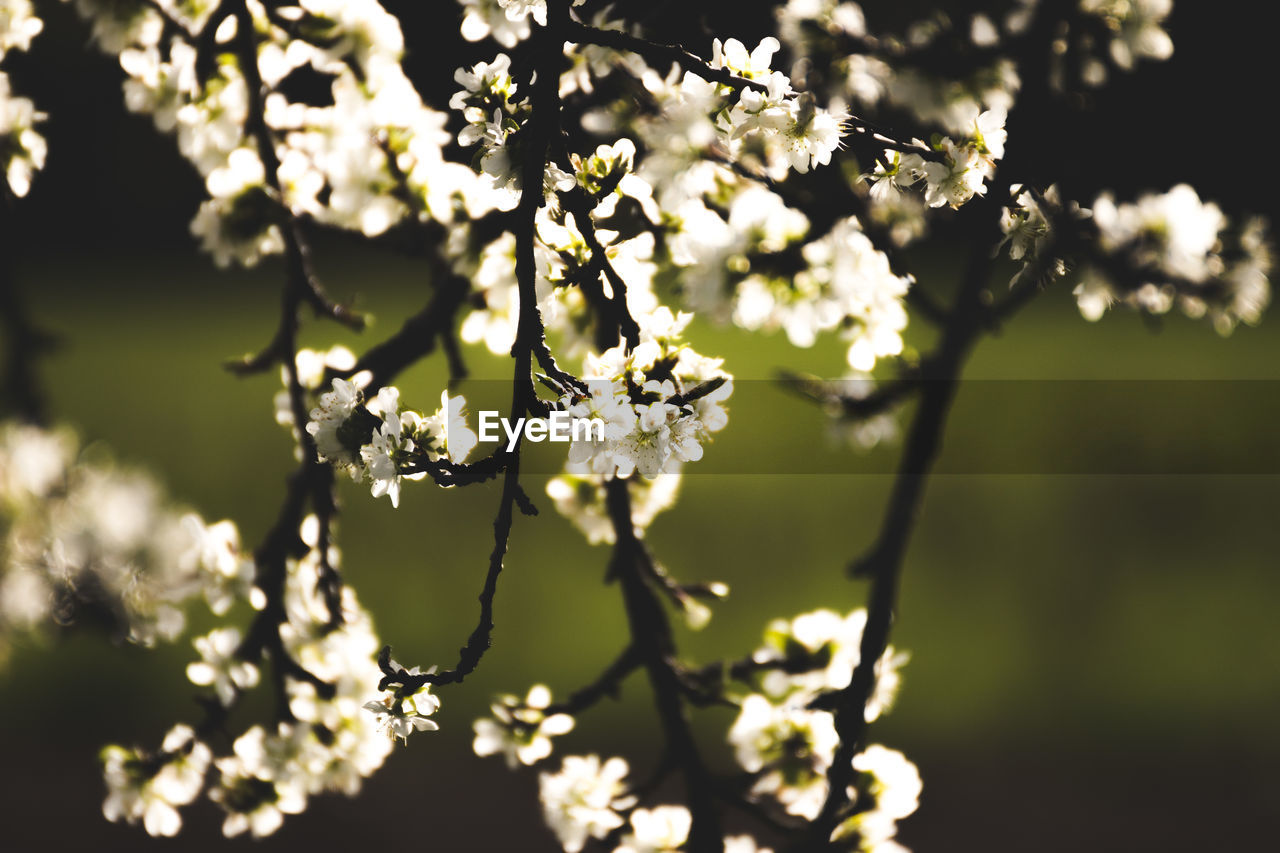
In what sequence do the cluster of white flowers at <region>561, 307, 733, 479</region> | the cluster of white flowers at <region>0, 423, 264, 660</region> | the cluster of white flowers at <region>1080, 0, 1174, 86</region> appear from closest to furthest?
the cluster of white flowers at <region>561, 307, 733, 479</region> < the cluster of white flowers at <region>0, 423, 264, 660</region> < the cluster of white flowers at <region>1080, 0, 1174, 86</region>

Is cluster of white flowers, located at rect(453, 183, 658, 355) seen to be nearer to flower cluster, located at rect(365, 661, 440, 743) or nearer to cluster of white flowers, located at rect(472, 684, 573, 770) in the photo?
flower cluster, located at rect(365, 661, 440, 743)

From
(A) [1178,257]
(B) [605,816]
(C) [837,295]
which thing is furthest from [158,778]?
(A) [1178,257]

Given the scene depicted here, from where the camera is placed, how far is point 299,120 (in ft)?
3.94


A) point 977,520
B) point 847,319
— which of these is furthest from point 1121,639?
point 847,319

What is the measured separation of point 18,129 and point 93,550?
547 millimetres

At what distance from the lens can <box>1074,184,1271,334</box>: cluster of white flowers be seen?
48.9 inches

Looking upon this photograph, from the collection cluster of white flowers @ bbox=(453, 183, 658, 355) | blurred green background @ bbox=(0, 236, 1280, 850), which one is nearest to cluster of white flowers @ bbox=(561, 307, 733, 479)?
cluster of white flowers @ bbox=(453, 183, 658, 355)

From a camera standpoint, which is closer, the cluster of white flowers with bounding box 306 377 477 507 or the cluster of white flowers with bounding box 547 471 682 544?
the cluster of white flowers with bounding box 306 377 477 507

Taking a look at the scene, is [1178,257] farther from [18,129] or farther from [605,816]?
[18,129]

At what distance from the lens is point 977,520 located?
3.25 metres

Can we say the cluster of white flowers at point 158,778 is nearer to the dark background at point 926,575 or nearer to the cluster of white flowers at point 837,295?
the dark background at point 926,575

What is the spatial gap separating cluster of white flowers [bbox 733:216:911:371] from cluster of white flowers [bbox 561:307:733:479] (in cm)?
36

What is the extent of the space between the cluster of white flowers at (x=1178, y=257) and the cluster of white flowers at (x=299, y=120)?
851mm

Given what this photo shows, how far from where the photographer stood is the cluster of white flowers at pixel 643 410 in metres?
0.72
